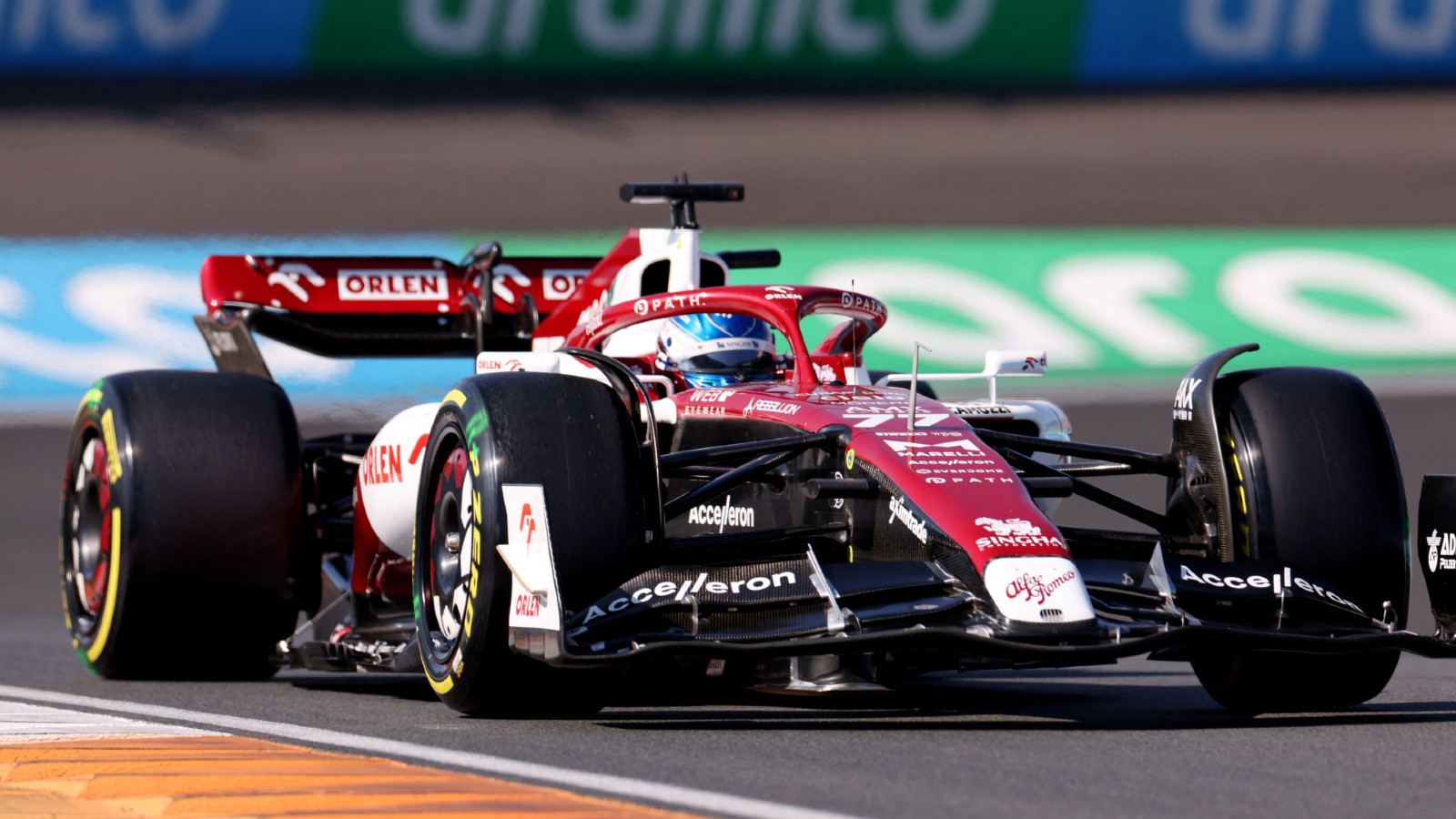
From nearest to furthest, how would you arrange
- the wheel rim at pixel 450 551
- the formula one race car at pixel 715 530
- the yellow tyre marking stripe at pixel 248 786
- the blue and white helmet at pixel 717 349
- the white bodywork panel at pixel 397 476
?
the yellow tyre marking stripe at pixel 248 786 < the formula one race car at pixel 715 530 < the wheel rim at pixel 450 551 < the white bodywork panel at pixel 397 476 < the blue and white helmet at pixel 717 349

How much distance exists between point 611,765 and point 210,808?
40.1 inches

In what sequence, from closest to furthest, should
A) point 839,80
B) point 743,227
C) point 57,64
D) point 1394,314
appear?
point 1394,314, point 743,227, point 57,64, point 839,80

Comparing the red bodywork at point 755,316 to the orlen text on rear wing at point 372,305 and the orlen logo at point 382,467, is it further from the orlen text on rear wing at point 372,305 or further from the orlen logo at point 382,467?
the orlen logo at point 382,467

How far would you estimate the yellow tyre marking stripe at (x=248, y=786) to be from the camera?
470 centimetres

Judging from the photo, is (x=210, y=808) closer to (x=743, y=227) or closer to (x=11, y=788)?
(x=11, y=788)

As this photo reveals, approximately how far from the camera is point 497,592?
20.4 ft

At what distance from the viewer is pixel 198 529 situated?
321 inches

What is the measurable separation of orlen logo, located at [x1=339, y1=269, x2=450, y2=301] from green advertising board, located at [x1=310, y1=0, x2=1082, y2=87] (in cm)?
1074

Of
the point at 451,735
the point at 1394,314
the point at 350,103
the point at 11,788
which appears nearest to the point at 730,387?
the point at 451,735

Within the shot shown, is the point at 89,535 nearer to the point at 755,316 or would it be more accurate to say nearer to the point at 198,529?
the point at 198,529

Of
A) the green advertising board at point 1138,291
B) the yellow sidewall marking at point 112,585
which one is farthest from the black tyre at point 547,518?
the green advertising board at point 1138,291

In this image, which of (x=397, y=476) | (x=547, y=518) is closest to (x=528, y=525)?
(x=547, y=518)

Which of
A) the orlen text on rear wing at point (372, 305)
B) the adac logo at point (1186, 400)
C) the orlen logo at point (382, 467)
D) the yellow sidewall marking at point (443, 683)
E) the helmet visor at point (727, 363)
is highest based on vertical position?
the orlen text on rear wing at point (372, 305)

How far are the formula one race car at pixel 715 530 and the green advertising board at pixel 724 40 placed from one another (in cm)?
1229
